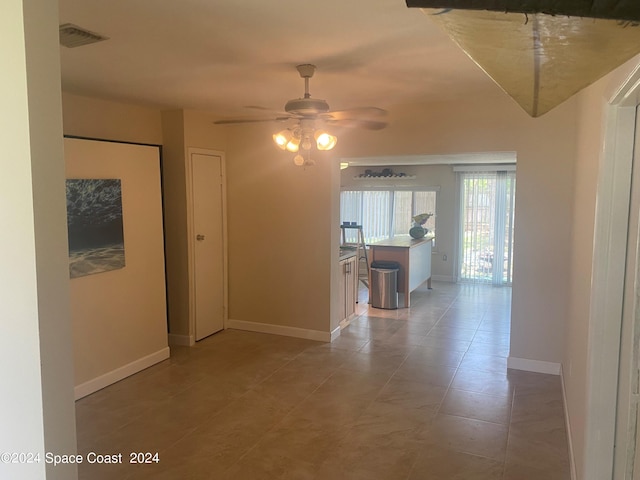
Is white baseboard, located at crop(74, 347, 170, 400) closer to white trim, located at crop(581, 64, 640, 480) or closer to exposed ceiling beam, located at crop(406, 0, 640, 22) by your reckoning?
white trim, located at crop(581, 64, 640, 480)

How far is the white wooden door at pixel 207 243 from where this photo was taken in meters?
4.93

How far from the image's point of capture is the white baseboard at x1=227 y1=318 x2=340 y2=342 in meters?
5.04

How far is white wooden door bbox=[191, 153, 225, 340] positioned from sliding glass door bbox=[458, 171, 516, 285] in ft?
15.7

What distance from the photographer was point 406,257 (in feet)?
21.4

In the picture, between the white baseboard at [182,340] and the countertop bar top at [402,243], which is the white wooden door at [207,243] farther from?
the countertop bar top at [402,243]

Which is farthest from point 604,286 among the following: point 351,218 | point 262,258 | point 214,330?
point 351,218

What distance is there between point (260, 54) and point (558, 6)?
245 centimetres

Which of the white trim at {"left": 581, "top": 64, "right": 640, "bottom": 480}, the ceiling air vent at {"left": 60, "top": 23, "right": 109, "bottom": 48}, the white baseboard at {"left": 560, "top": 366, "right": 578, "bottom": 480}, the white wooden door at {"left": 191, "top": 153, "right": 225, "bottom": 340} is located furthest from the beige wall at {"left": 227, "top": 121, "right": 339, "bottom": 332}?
the white trim at {"left": 581, "top": 64, "right": 640, "bottom": 480}

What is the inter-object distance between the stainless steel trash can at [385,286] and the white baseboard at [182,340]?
2.67 metres

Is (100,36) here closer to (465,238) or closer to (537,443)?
(537,443)

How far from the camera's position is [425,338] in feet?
16.8

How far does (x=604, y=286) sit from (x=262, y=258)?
3866 mm

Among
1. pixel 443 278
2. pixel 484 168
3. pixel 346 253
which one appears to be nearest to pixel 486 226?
pixel 484 168

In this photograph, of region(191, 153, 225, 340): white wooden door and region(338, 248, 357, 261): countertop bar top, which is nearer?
region(191, 153, 225, 340): white wooden door
